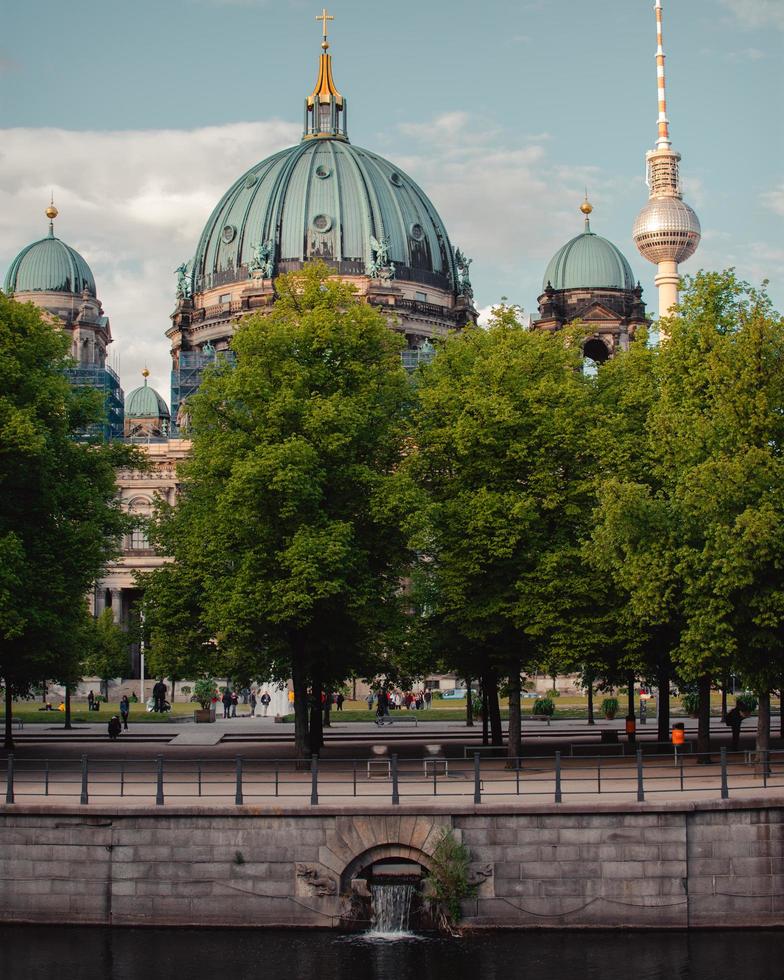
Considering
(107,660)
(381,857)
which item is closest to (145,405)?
(107,660)

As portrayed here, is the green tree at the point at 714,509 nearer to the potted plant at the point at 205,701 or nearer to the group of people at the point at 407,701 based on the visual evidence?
the potted plant at the point at 205,701

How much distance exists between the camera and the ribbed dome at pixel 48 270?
139 metres

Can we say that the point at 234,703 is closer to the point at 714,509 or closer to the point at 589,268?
the point at 714,509

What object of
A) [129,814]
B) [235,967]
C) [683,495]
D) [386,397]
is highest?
[386,397]

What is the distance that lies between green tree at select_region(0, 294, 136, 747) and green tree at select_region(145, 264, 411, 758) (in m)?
2.60

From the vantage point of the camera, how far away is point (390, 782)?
123 feet

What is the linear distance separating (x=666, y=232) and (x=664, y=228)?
317mm

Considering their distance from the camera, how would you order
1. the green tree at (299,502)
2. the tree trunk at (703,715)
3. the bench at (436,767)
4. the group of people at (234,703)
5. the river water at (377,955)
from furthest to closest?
the group of people at (234,703) < the tree trunk at (703,715) < the green tree at (299,502) < the bench at (436,767) < the river water at (377,955)

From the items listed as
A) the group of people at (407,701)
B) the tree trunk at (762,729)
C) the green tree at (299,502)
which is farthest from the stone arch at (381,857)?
the group of people at (407,701)

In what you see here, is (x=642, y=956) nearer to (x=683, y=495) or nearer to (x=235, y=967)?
(x=235, y=967)

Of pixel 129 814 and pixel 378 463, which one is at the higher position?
pixel 378 463

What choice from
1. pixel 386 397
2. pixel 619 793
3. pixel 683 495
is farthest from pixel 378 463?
pixel 619 793

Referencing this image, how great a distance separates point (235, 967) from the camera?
29688 millimetres

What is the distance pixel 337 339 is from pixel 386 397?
8.96 ft
